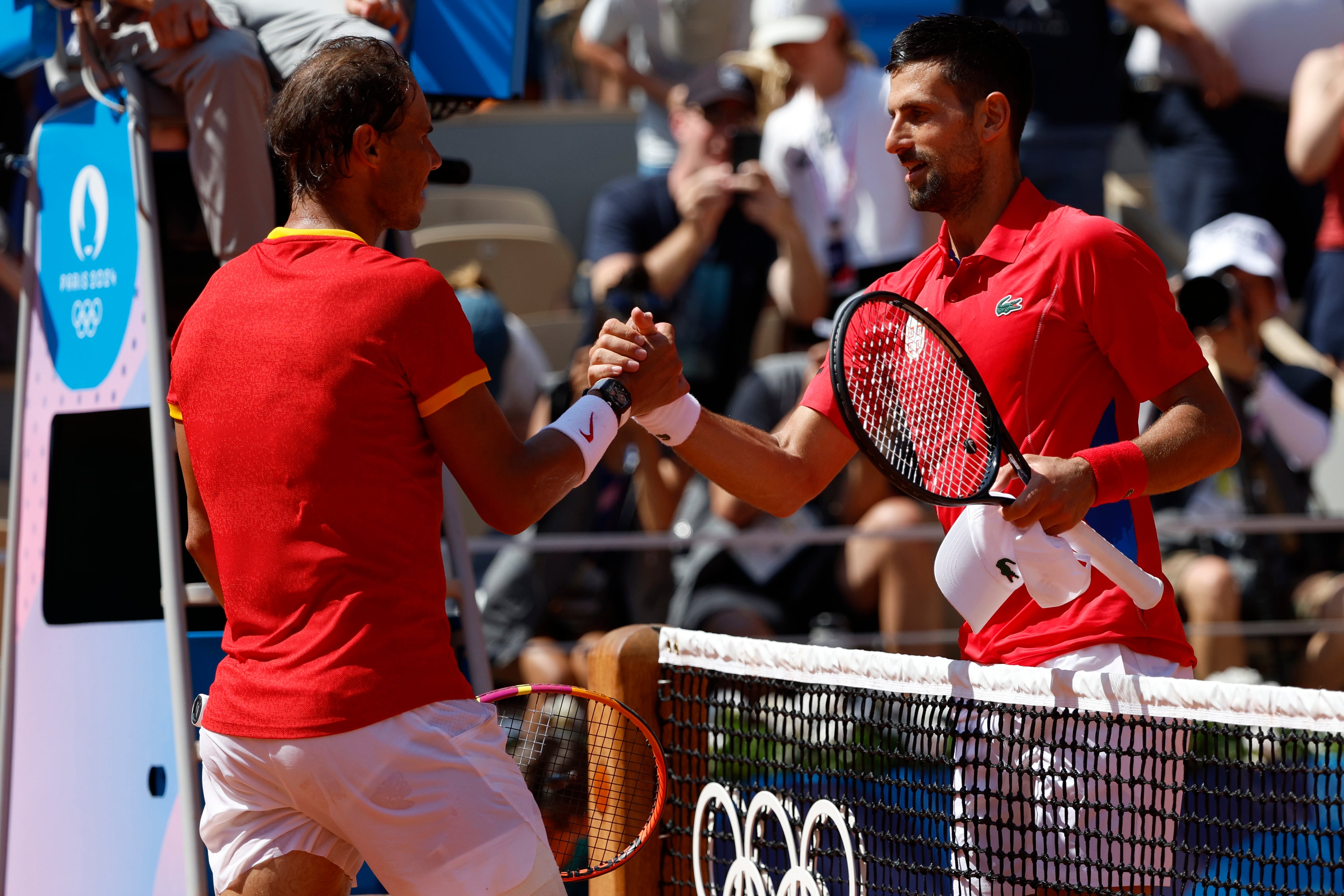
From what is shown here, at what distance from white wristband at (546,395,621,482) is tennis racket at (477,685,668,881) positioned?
491 mm

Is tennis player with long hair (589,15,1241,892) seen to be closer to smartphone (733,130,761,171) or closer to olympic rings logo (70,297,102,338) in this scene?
olympic rings logo (70,297,102,338)

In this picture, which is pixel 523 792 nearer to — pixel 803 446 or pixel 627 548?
pixel 803 446

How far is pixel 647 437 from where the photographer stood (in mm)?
6098

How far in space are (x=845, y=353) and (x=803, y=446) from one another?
0.48m

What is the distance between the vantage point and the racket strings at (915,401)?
259 centimetres

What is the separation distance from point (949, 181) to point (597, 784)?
1.41m

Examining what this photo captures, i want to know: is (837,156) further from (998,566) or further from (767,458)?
(998,566)

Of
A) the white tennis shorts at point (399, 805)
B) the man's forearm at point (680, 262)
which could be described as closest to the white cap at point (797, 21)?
the man's forearm at point (680, 262)

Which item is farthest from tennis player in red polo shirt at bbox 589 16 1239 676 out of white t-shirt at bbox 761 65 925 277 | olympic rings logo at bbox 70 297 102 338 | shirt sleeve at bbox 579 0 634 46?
shirt sleeve at bbox 579 0 634 46

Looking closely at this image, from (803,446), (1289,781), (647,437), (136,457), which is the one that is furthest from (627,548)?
(1289,781)

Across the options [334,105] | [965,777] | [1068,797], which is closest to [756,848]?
[965,777]

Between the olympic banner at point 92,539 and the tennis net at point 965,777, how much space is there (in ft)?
3.67

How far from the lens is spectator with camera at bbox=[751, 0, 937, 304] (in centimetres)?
640

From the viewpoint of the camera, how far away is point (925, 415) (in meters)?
2.70
